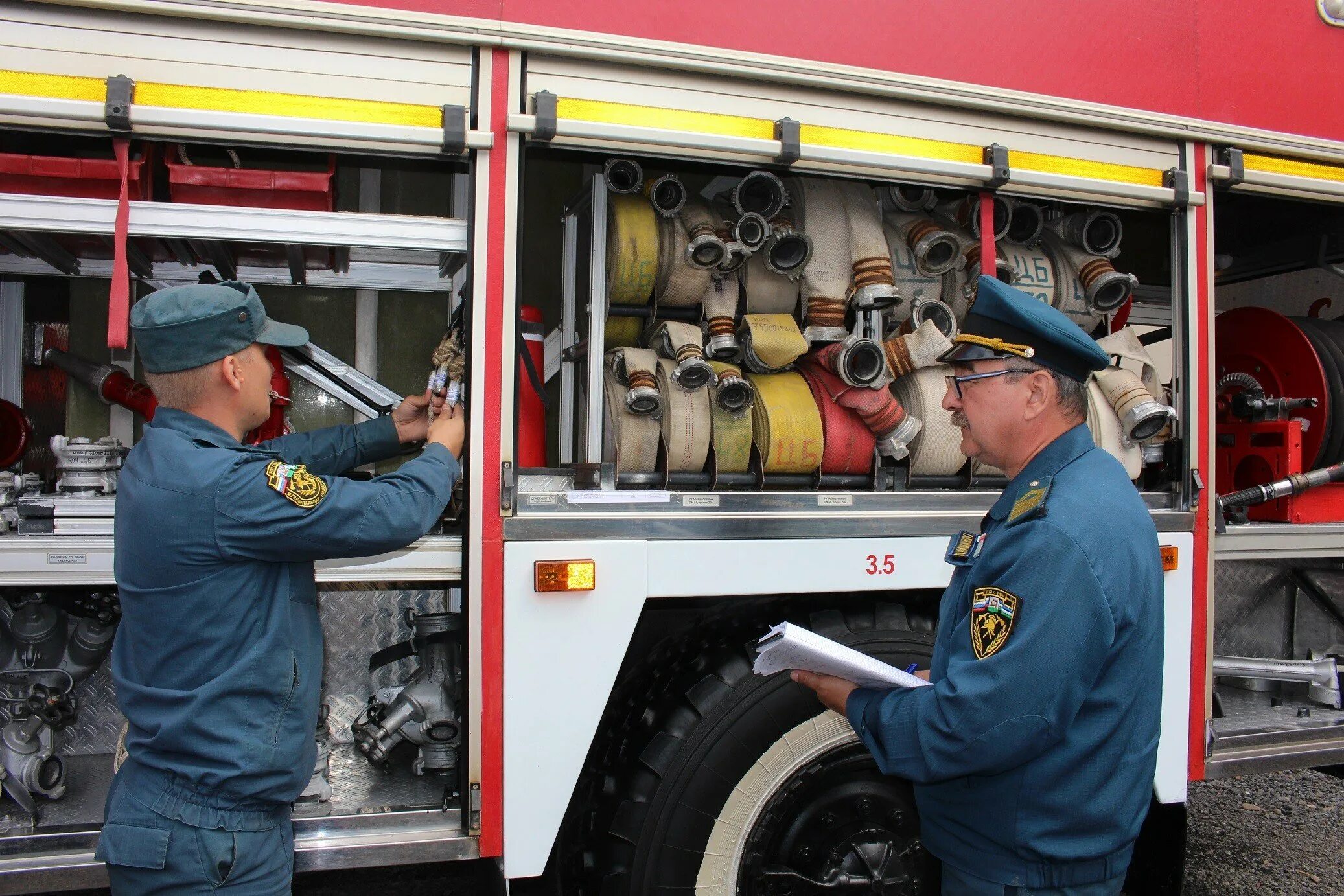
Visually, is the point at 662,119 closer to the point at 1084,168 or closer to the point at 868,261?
the point at 868,261

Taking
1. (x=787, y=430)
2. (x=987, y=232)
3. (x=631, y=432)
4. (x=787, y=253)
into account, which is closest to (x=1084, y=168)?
Result: (x=987, y=232)

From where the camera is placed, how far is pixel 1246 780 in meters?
4.58

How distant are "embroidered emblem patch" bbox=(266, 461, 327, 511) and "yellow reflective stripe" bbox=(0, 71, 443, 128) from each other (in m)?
0.80

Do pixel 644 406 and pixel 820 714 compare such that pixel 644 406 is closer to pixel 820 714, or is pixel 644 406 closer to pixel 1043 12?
pixel 820 714

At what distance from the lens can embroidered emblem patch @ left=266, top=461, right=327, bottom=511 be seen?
5.62 ft

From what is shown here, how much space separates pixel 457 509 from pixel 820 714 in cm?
115

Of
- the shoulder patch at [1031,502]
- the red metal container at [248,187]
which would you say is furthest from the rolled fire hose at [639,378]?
the shoulder patch at [1031,502]

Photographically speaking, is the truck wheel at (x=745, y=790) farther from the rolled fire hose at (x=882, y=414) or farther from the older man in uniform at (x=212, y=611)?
the older man in uniform at (x=212, y=611)

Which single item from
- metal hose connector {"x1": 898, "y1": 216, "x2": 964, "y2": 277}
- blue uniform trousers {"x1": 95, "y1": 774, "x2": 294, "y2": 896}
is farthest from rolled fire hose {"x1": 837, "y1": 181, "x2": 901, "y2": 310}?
blue uniform trousers {"x1": 95, "y1": 774, "x2": 294, "y2": 896}

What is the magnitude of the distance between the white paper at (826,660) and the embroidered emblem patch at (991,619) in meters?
0.14

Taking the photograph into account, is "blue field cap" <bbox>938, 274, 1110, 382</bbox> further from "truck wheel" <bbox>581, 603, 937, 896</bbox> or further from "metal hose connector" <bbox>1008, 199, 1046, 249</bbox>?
"metal hose connector" <bbox>1008, 199, 1046, 249</bbox>

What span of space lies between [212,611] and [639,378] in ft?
4.03

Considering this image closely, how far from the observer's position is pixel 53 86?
6.00 feet

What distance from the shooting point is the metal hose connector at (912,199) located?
108 inches
